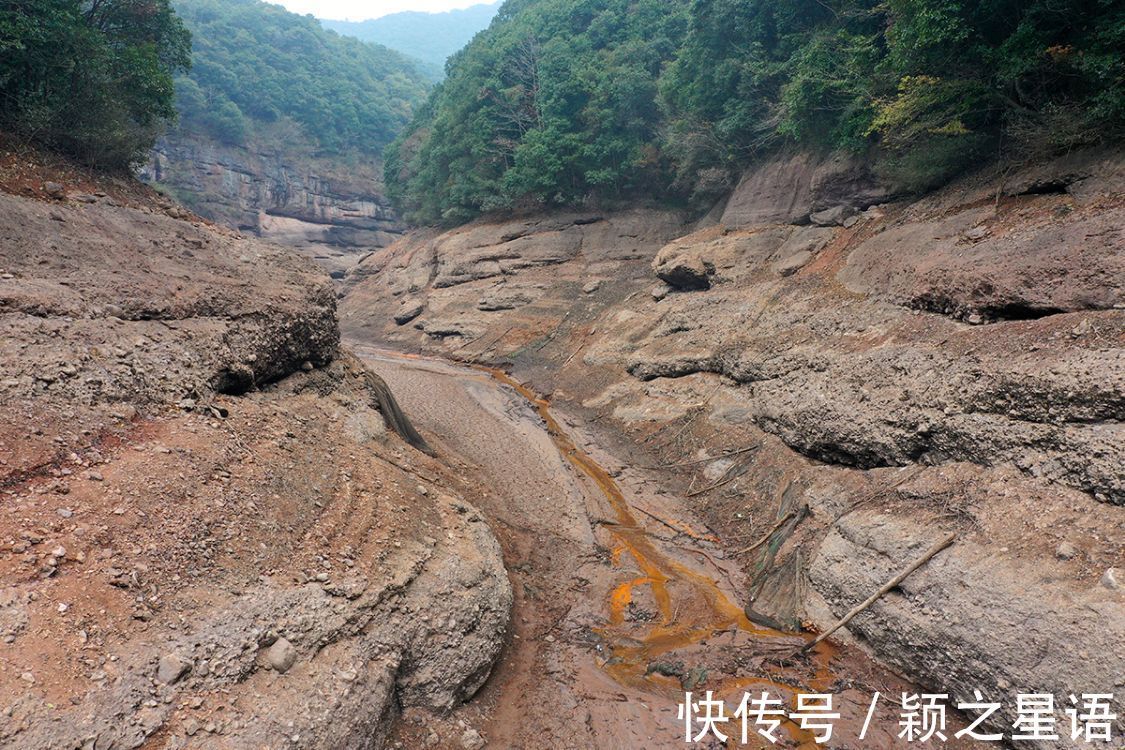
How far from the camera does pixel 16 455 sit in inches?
221

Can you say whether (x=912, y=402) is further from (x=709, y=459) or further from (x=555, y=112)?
(x=555, y=112)

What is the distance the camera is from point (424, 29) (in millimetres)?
145125

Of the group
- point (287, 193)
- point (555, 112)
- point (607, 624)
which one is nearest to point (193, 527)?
point (607, 624)

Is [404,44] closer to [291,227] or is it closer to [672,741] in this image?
[291,227]

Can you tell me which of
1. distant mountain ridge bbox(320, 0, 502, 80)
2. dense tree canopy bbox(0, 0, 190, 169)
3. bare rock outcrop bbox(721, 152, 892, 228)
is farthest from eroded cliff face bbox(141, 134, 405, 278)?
distant mountain ridge bbox(320, 0, 502, 80)

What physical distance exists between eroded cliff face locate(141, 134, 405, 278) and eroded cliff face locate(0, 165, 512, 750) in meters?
39.1

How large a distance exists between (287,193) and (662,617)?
52239mm

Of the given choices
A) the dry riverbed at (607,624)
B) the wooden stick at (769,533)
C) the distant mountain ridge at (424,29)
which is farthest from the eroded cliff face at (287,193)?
the distant mountain ridge at (424,29)

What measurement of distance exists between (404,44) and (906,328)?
151 meters

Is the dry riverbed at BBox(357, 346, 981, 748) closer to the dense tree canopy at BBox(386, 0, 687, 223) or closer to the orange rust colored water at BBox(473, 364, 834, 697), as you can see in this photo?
the orange rust colored water at BBox(473, 364, 834, 697)

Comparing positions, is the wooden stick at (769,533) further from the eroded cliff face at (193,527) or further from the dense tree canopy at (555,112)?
the dense tree canopy at (555,112)

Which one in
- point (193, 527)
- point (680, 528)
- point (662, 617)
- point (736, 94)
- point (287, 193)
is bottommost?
point (662, 617)

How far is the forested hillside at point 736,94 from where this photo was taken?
10977 mm

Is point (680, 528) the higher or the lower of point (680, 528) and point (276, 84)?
the lower
